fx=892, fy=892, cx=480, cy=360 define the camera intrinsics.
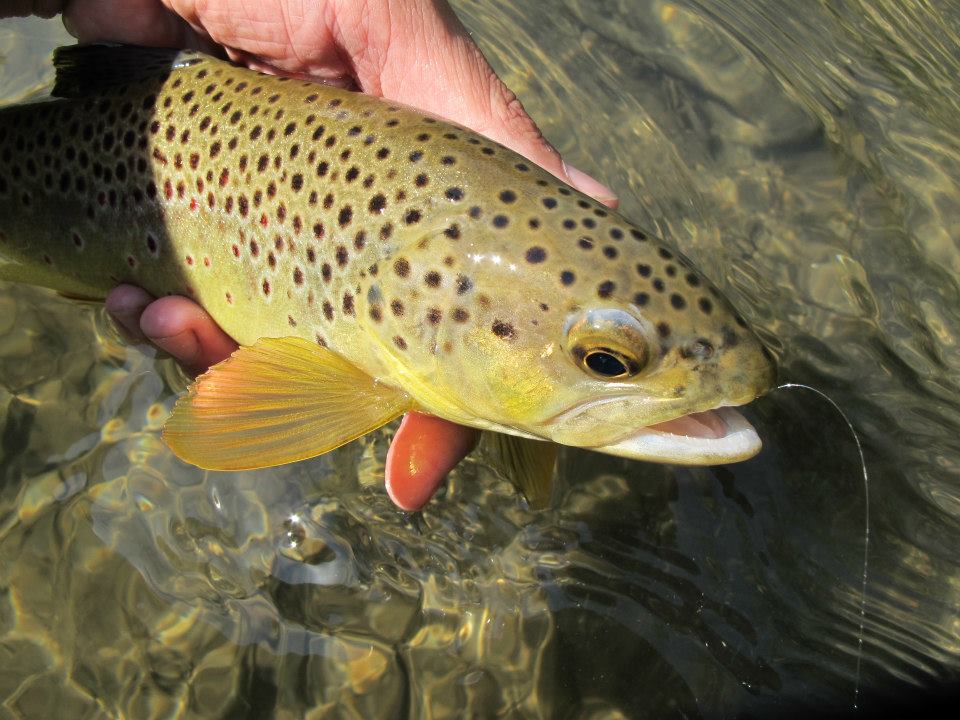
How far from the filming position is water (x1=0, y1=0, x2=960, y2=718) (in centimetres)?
390

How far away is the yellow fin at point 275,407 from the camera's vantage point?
314 cm

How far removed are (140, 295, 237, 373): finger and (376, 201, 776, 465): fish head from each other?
123 centimetres

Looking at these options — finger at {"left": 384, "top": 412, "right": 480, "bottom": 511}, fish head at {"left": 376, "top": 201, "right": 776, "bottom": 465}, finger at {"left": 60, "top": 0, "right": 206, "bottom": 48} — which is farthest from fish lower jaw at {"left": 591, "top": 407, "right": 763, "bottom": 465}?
finger at {"left": 60, "top": 0, "right": 206, "bottom": 48}

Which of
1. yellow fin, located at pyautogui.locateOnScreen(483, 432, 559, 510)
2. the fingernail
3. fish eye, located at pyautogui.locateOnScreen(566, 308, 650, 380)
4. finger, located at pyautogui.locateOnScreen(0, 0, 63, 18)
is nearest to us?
fish eye, located at pyautogui.locateOnScreen(566, 308, 650, 380)

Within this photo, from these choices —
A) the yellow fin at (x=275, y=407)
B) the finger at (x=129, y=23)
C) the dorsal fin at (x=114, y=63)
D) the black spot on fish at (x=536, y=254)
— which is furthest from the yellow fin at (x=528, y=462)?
the finger at (x=129, y=23)

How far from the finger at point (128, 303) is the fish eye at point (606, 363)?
207 cm

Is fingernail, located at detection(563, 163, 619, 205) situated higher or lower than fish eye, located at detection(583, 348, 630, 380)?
higher

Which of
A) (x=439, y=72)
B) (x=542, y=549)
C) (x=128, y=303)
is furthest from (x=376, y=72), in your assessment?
(x=542, y=549)

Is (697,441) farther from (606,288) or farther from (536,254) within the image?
(536,254)

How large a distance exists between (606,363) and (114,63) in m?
2.57

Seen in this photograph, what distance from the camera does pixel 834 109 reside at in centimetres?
617

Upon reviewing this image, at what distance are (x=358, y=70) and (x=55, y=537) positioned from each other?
8.56 ft

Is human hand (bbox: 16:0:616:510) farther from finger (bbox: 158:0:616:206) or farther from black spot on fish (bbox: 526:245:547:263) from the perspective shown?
black spot on fish (bbox: 526:245:547:263)

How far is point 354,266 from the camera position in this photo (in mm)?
3174
